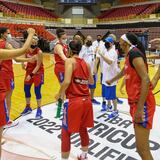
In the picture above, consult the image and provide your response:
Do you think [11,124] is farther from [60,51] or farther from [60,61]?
[60,51]

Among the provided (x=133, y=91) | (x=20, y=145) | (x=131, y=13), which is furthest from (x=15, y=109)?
(x=131, y=13)

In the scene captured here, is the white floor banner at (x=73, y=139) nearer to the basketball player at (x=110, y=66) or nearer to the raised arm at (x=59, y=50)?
the basketball player at (x=110, y=66)

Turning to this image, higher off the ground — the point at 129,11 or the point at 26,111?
the point at 129,11

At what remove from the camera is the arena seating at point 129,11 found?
2769cm

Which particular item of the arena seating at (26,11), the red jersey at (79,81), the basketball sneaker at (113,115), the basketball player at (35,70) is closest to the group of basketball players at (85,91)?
the red jersey at (79,81)

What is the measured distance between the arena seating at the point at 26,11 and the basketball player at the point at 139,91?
24.5m

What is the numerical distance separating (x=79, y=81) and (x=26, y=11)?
91.6ft

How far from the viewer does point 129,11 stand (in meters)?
30.5

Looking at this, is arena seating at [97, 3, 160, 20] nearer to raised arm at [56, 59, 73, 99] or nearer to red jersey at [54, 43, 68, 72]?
red jersey at [54, 43, 68, 72]


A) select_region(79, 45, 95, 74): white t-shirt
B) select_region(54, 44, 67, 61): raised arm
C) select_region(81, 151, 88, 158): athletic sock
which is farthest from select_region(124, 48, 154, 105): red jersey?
select_region(79, 45, 95, 74): white t-shirt

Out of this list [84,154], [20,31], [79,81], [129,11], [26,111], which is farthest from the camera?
[129,11]

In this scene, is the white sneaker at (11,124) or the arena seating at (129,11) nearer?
the white sneaker at (11,124)

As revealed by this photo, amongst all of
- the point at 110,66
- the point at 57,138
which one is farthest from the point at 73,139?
the point at 110,66

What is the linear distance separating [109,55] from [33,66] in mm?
1500
